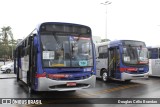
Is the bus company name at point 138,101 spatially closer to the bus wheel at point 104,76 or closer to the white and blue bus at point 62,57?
the white and blue bus at point 62,57

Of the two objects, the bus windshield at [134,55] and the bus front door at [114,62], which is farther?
the bus front door at [114,62]

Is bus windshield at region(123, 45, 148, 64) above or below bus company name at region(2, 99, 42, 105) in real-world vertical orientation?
above

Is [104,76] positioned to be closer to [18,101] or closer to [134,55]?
[134,55]

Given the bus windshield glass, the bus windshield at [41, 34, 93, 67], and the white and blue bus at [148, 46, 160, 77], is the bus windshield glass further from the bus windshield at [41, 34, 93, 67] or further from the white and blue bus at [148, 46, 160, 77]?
the bus windshield at [41, 34, 93, 67]

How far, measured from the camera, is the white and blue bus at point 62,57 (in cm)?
986

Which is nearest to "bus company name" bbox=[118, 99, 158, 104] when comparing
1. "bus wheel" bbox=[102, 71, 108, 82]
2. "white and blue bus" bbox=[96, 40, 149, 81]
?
"white and blue bus" bbox=[96, 40, 149, 81]

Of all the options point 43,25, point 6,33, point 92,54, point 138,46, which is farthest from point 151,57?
point 6,33

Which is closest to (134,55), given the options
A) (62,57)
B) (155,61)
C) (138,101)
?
(155,61)

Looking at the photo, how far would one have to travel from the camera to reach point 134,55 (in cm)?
1575

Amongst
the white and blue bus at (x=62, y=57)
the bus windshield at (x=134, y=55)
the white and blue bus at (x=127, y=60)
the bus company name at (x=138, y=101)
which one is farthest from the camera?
the bus windshield at (x=134, y=55)

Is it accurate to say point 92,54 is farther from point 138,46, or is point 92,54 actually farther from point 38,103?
point 138,46

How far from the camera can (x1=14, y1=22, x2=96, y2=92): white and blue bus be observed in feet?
32.3

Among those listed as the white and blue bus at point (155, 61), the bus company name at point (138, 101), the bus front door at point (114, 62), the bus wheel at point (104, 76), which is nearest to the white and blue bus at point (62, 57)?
the bus company name at point (138, 101)

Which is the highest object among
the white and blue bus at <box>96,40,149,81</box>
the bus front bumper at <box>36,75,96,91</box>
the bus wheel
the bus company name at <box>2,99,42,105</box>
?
the white and blue bus at <box>96,40,149,81</box>
